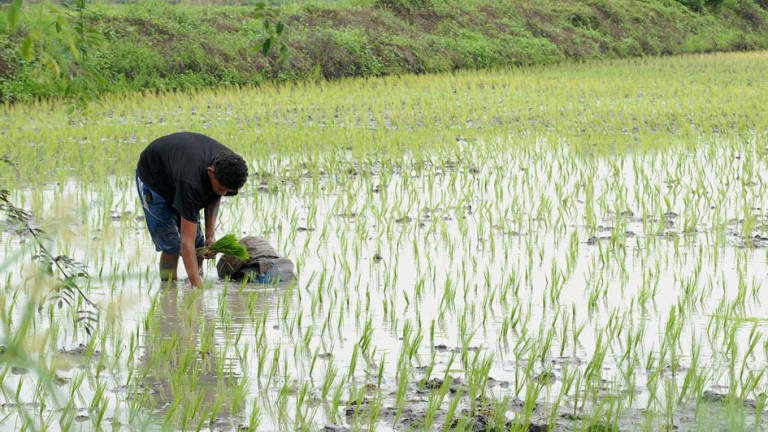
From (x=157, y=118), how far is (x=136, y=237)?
5.61 m

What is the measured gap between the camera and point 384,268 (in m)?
5.02

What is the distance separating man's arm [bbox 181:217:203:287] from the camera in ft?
12.8

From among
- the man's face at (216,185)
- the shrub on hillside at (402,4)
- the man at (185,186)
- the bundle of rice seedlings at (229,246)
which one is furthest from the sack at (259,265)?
the shrub on hillside at (402,4)

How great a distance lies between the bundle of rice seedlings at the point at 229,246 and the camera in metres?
4.09

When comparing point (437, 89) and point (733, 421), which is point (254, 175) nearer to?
point (733, 421)

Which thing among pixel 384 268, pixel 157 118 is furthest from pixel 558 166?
pixel 157 118

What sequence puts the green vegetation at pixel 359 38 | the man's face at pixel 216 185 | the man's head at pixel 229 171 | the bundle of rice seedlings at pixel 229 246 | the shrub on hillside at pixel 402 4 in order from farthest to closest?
the shrub on hillside at pixel 402 4, the green vegetation at pixel 359 38, the bundle of rice seedlings at pixel 229 246, the man's face at pixel 216 185, the man's head at pixel 229 171

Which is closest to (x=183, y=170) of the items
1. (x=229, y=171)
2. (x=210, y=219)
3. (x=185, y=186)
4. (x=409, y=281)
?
(x=185, y=186)

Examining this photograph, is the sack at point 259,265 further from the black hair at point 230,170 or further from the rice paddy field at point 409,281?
the black hair at point 230,170

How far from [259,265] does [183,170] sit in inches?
33.0

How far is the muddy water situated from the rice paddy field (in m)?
0.02

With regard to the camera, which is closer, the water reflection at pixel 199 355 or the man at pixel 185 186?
the water reflection at pixel 199 355

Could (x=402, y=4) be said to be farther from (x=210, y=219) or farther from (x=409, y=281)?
(x=210, y=219)

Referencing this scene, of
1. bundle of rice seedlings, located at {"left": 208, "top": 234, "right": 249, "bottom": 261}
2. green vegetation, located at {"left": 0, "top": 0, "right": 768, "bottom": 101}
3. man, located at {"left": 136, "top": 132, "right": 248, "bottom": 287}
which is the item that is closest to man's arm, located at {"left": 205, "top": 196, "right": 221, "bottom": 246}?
man, located at {"left": 136, "top": 132, "right": 248, "bottom": 287}
